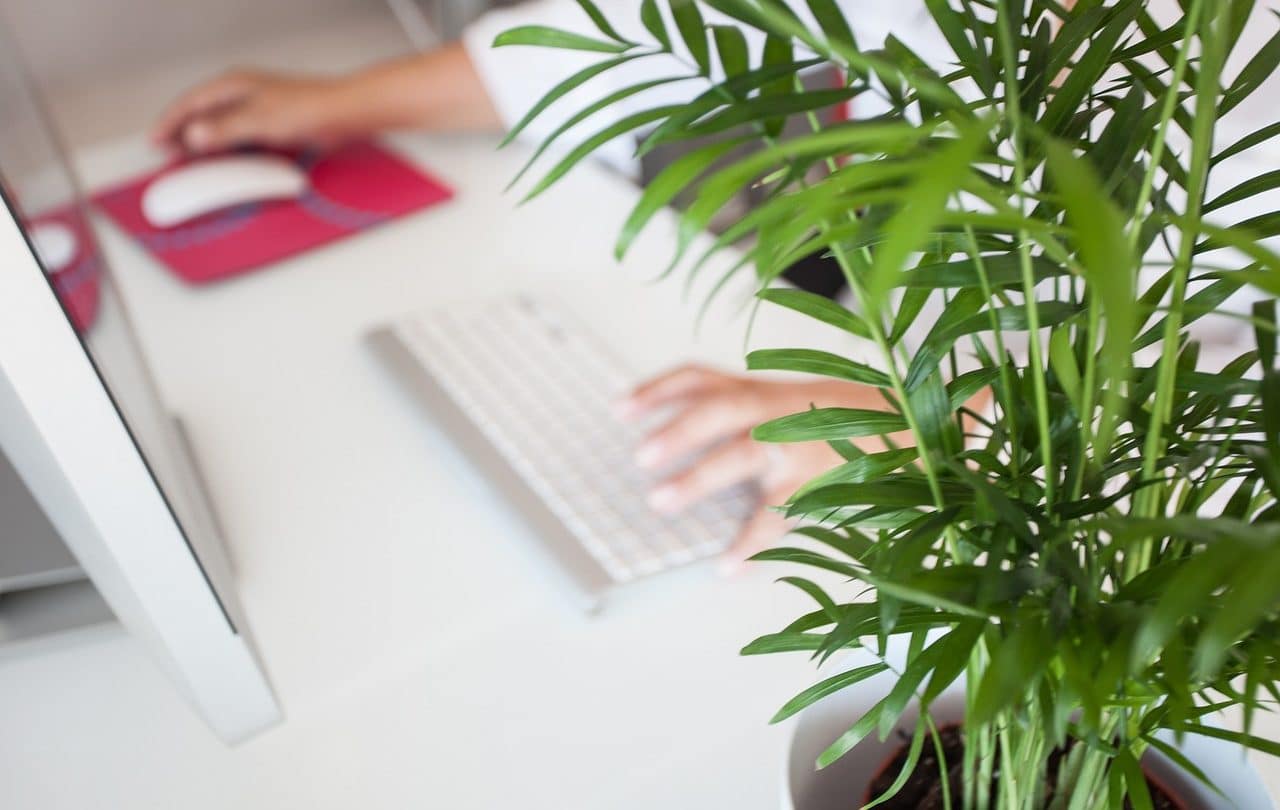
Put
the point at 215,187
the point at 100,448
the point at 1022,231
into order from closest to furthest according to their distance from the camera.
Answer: the point at 1022,231 → the point at 100,448 → the point at 215,187

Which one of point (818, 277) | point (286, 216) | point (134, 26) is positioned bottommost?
point (818, 277)

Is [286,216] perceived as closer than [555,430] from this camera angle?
No

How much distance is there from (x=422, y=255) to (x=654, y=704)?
47 cm

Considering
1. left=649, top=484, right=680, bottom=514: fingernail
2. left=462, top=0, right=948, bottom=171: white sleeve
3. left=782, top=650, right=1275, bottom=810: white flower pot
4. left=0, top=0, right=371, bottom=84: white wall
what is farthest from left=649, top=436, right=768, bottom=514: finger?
left=0, top=0, right=371, bottom=84: white wall

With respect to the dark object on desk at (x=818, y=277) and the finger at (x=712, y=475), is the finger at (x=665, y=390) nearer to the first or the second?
the finger at (x=712, y=475)

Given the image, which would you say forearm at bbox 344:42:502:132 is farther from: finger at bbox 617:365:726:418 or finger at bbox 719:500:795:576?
finger at bbox 719:500:795:576

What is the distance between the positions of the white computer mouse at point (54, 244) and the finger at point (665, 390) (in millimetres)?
316

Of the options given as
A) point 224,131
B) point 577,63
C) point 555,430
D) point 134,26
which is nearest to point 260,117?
point 224,131

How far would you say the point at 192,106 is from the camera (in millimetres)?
1018

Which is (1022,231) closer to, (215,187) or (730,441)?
(730,441)

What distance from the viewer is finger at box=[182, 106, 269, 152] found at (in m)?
1.00

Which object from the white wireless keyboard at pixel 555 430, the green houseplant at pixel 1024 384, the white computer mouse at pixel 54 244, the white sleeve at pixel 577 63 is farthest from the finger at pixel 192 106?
the green houseplant at pixel 1024 384

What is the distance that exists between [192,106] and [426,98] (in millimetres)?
208

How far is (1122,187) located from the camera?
11.8 inches
